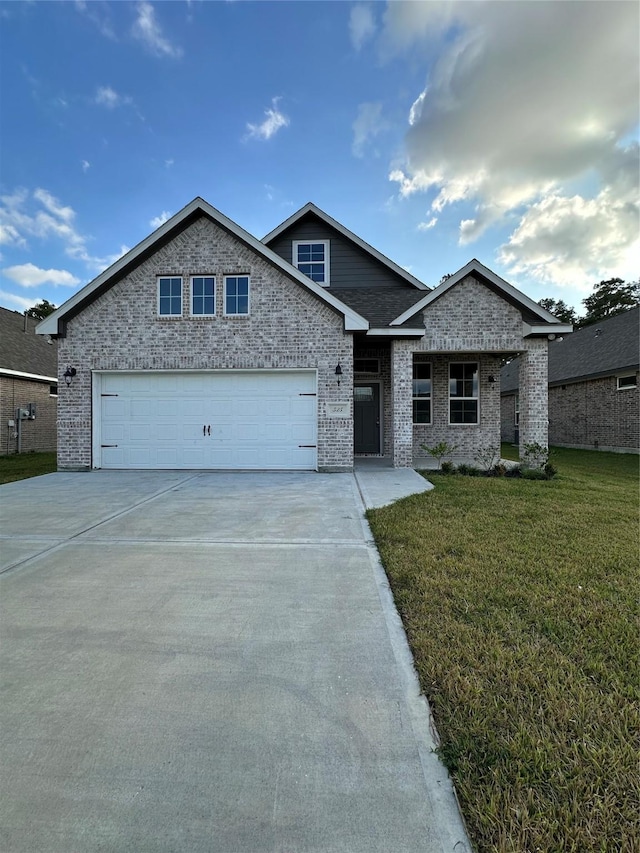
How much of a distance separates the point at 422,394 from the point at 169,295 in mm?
7704

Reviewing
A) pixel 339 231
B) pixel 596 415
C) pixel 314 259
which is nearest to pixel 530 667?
pixel 314 259

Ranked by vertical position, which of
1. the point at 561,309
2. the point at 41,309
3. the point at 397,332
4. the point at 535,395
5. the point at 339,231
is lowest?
the point at 535,395

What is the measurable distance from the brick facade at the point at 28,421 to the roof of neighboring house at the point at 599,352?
21.8 meters

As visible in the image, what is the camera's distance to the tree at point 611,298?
40.1 m

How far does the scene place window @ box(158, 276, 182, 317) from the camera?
10.2m

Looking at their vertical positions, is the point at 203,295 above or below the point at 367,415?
above

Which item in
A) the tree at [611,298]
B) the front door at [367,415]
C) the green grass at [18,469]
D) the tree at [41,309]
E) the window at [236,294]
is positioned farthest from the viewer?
the tree at [41,309]

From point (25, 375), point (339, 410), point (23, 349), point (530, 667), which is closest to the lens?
point (530, 667)

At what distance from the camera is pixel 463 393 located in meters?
12.5

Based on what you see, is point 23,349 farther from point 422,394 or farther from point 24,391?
point 422,394

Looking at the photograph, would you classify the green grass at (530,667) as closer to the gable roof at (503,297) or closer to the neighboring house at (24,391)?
the gable roof at (503,297)

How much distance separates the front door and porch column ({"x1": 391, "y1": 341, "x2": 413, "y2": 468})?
7.34ft

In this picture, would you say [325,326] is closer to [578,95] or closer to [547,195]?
[578,95]

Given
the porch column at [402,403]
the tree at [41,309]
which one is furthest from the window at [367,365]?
the tree at [41,309]
